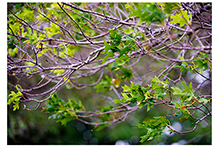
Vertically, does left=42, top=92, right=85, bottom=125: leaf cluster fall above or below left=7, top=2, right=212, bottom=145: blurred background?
above

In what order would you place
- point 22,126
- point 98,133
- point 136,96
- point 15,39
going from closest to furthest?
point 136,96 → point 15,39 → point 22,126 → point 98,133

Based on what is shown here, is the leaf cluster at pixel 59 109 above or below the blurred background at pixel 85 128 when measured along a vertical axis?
above

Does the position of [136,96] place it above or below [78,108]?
above

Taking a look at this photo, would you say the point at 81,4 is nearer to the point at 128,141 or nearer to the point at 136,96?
the point at 136,96

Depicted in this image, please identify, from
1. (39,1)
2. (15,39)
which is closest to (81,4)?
(39,1)

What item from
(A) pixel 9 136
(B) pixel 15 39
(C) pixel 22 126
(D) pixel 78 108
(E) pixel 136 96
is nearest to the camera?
(E) pixel 136 96

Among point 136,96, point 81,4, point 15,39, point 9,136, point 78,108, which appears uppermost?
point 81,4

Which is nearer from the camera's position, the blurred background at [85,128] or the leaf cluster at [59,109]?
the leaf cluster at [59,109]

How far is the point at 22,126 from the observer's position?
4.54 m

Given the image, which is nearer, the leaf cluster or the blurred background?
the leaf cluster

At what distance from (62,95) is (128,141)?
2.72 m

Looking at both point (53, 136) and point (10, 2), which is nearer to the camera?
point (10, 2)

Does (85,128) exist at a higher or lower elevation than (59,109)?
lower

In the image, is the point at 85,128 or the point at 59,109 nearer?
the point at 59,109
